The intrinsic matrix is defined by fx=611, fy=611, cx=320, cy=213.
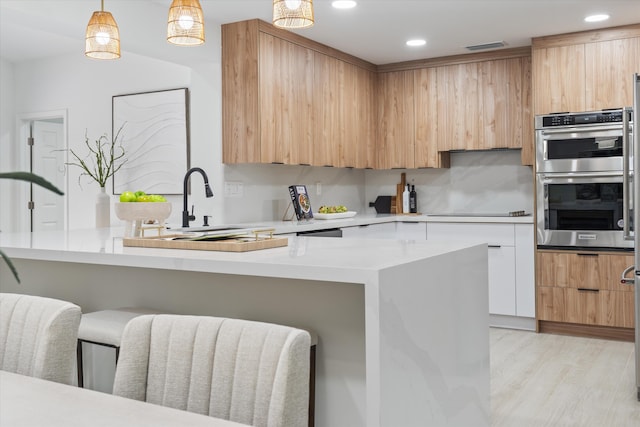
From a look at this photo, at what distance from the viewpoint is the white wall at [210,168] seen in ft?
14.1

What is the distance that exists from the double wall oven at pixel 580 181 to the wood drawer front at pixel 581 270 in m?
0.08

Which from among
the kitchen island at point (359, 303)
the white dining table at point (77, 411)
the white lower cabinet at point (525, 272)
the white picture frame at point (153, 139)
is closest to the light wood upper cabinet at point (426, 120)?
the white lower cabinet at point (525, 272)

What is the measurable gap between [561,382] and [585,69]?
94.4 inches

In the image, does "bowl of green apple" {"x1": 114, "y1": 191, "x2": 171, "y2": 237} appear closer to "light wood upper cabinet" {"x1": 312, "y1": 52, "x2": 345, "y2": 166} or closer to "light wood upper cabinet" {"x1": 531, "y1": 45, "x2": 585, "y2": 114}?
"light wood upper cabinet" {"x1": 312, "y1": 52, "x2": 345, "y2": 166}

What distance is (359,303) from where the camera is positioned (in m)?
1.92

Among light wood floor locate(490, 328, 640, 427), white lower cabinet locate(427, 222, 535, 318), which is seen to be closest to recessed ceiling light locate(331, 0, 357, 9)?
white lower cabinet locate(427, 222, 535, 318)

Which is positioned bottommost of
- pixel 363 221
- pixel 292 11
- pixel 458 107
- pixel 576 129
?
pixel 363 221

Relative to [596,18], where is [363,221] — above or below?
below

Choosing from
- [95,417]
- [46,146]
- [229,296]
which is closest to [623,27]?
[229,296]

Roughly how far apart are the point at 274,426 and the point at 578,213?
3.88 m

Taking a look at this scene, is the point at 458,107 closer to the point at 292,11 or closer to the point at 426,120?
the point at 426,120

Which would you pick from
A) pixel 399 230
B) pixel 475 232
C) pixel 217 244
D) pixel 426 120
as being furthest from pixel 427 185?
pixel 217 244

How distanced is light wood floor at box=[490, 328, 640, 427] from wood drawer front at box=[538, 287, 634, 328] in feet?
0.48

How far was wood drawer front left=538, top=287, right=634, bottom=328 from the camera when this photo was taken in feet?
14.3
